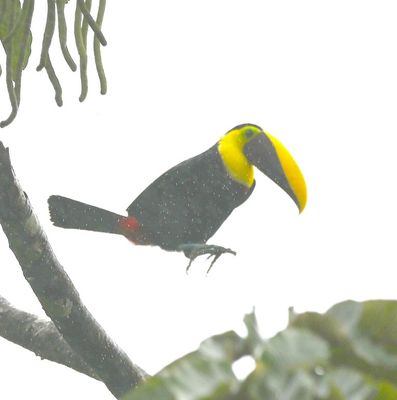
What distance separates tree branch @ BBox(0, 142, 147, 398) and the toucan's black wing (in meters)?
1.89

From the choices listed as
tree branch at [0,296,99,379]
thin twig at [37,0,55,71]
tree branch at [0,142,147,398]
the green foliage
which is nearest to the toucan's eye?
tree branch at [0,296,99,379]

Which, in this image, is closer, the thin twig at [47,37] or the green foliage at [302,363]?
the green foliage at [302,363]

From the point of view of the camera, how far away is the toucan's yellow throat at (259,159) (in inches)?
164

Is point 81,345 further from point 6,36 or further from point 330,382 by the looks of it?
point 330,382

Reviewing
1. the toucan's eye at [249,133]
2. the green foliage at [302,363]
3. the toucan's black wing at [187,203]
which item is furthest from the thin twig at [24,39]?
the toucan's eye at [249,133]

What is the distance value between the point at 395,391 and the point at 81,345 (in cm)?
174

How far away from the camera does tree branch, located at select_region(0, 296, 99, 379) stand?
246 centimetres

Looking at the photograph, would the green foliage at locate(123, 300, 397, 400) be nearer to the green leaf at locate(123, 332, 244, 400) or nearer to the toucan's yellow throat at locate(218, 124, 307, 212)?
the green leaf at locate(123, 332, 244, 400)

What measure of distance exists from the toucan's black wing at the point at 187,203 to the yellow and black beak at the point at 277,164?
0.17 m

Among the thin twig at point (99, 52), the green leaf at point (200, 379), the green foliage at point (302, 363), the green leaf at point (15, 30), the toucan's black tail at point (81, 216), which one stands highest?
the green leaf at point (15, 30)

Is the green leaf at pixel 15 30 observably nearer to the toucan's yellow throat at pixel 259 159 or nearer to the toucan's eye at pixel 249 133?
the toucan's yellow throat at pixel 259 159

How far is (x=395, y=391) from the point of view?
0.51 metres

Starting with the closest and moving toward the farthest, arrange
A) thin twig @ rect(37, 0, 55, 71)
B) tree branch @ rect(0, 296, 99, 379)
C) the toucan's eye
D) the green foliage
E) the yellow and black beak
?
the green foliage < thin twig @ rect(37, 0, 55, 71) < tree branch @ rect(0, 296, 99, 379) < the yellow and black beak < the toucan's eye

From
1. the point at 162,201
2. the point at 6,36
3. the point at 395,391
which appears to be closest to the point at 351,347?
the point at 395,391
